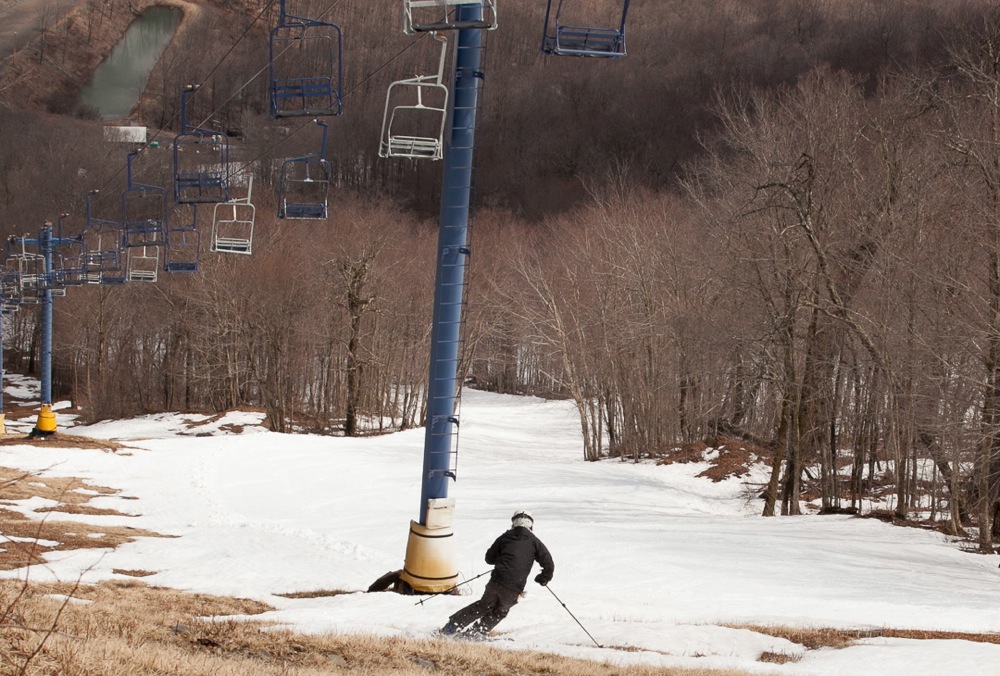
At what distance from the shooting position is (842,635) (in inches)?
402

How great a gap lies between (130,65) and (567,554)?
543ft

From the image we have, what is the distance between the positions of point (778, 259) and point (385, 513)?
10932 mm

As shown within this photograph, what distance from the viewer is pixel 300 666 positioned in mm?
7457

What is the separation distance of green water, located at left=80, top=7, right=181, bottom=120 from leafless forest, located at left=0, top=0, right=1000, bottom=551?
170 ft

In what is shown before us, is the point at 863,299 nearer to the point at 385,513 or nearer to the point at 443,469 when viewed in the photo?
the point at 385,513

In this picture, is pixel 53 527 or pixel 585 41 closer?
pixel 585 41

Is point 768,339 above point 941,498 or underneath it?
above

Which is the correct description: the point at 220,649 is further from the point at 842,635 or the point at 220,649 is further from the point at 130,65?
the point at 130,65

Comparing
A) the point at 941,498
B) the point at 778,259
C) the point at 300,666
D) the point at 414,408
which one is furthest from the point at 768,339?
the point at 414,408

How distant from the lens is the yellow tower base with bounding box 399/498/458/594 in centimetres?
1170

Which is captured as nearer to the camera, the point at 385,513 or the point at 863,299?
the point at 385,513

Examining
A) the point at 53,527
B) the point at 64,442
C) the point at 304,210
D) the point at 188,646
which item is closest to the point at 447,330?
the point at 188,646

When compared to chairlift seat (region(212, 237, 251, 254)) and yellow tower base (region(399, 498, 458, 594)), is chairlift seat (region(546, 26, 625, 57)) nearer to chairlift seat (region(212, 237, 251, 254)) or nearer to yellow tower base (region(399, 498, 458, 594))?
yellow tower base (region(399, 498, 458, 594))

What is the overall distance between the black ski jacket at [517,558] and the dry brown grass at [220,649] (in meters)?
0.99
